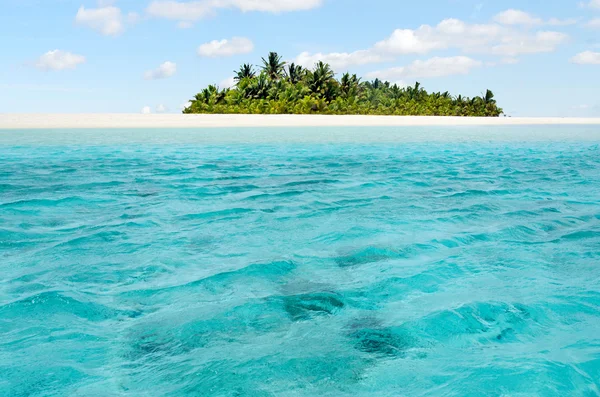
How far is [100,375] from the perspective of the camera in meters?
2.78

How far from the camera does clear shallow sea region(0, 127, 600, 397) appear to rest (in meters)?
2.78

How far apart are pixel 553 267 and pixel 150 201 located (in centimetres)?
535

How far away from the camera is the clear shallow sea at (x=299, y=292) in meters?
2.78

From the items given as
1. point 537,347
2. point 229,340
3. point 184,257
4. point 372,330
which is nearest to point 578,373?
point 537,347

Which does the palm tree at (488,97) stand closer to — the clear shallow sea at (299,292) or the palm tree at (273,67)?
the palm tree at (273,67)

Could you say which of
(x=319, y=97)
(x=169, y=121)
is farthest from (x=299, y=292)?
(x=319, y=97)

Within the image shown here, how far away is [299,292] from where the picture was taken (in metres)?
3.93

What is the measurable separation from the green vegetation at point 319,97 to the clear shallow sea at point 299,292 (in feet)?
109

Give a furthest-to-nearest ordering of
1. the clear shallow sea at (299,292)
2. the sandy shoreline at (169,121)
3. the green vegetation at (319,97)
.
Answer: the green vegetation at (319,97) → the sandy shoreline at (169,121) → the clear shallow sea at (299,292)

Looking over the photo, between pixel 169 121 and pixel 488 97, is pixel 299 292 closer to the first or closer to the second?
pixel 169 121

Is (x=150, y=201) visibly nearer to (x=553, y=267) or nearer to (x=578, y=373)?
(x=553, y=267)

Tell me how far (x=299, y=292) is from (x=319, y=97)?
4245cm

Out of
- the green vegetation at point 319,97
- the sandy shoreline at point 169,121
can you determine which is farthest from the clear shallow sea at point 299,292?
the green vegetation at point 319,97

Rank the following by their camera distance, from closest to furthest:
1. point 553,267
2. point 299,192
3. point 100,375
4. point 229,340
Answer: point 100,375, point 229,340, point 553,267, point 299,192
